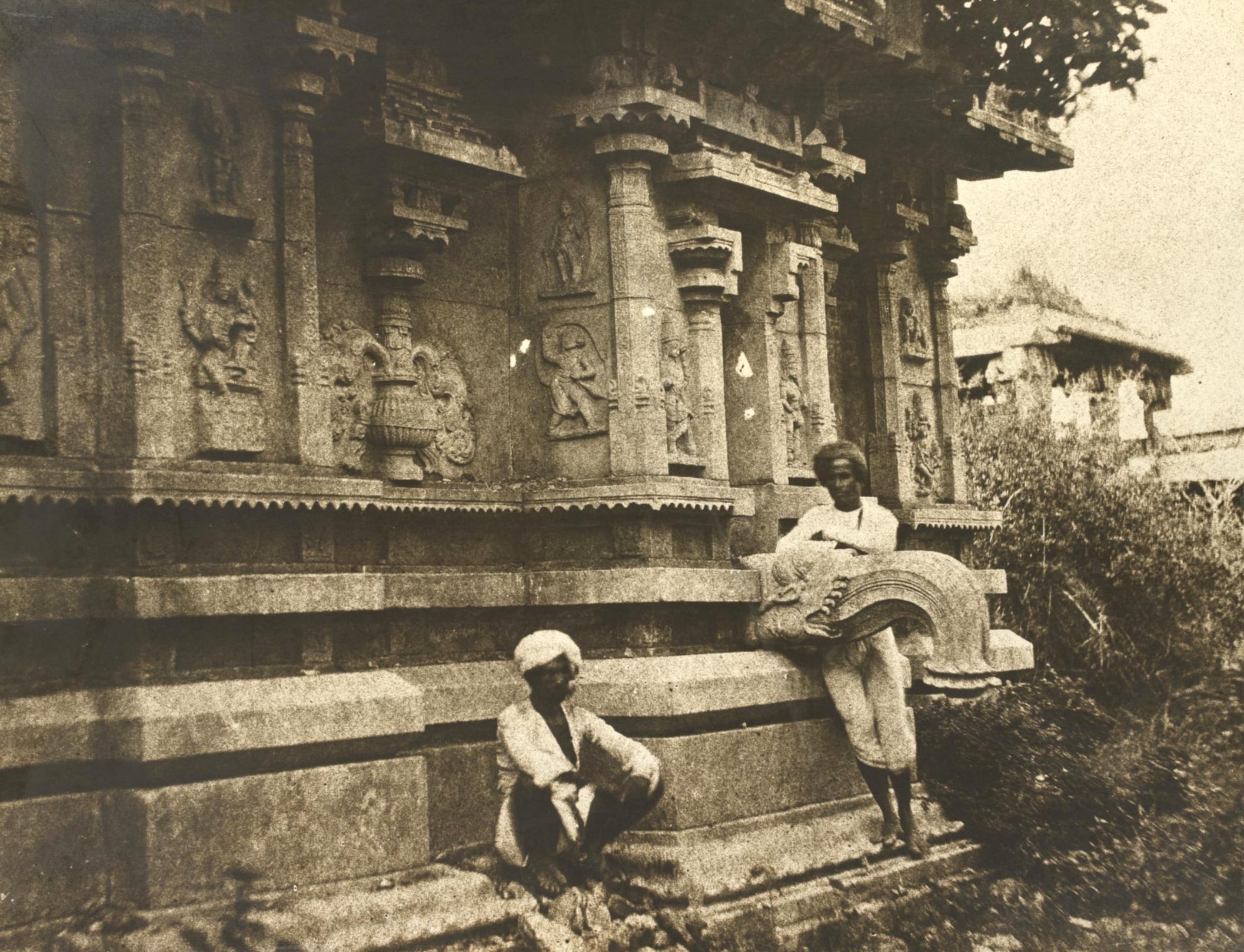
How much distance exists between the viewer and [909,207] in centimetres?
1297

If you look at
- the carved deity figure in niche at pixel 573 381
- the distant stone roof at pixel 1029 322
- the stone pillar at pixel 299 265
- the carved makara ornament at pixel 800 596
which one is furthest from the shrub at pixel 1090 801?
the stone pillar at pixel 299 265

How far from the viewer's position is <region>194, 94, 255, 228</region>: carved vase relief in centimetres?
749

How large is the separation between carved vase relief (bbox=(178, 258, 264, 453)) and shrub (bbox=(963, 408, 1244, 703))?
12657mm

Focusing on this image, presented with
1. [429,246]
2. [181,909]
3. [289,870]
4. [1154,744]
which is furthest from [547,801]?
[1154,744]

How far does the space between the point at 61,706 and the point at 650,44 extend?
553 centimetres

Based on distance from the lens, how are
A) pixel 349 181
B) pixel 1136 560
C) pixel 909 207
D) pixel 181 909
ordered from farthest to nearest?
pixel 1136 560 → pixel 909 207 → pixel 349 181 → pixel 181 909

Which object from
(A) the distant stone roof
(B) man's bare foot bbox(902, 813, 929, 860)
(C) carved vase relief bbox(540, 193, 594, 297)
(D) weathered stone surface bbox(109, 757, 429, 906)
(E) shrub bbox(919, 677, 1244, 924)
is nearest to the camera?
(D) weathered stone surface bbox(109, 757, 429, 906)

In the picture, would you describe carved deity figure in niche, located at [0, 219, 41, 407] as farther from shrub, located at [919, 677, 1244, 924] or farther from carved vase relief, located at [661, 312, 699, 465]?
shrub, located at [919, 677, 1244, 924]

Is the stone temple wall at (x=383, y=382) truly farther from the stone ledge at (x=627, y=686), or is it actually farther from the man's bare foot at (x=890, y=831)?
the man's bare foot at (x=890, y=831)

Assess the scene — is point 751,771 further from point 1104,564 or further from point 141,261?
point 1104,564

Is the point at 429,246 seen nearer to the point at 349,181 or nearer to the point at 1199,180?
the point at 349,181

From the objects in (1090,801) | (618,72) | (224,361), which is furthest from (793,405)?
(224,361)

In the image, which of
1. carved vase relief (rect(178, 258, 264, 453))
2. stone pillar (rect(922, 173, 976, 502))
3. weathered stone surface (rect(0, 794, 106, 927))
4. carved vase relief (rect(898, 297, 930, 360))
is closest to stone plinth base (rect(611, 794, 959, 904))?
weathered stone surface (rect(0, 794, 106, 927))

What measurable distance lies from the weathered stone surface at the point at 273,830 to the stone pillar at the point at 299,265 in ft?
5.88
